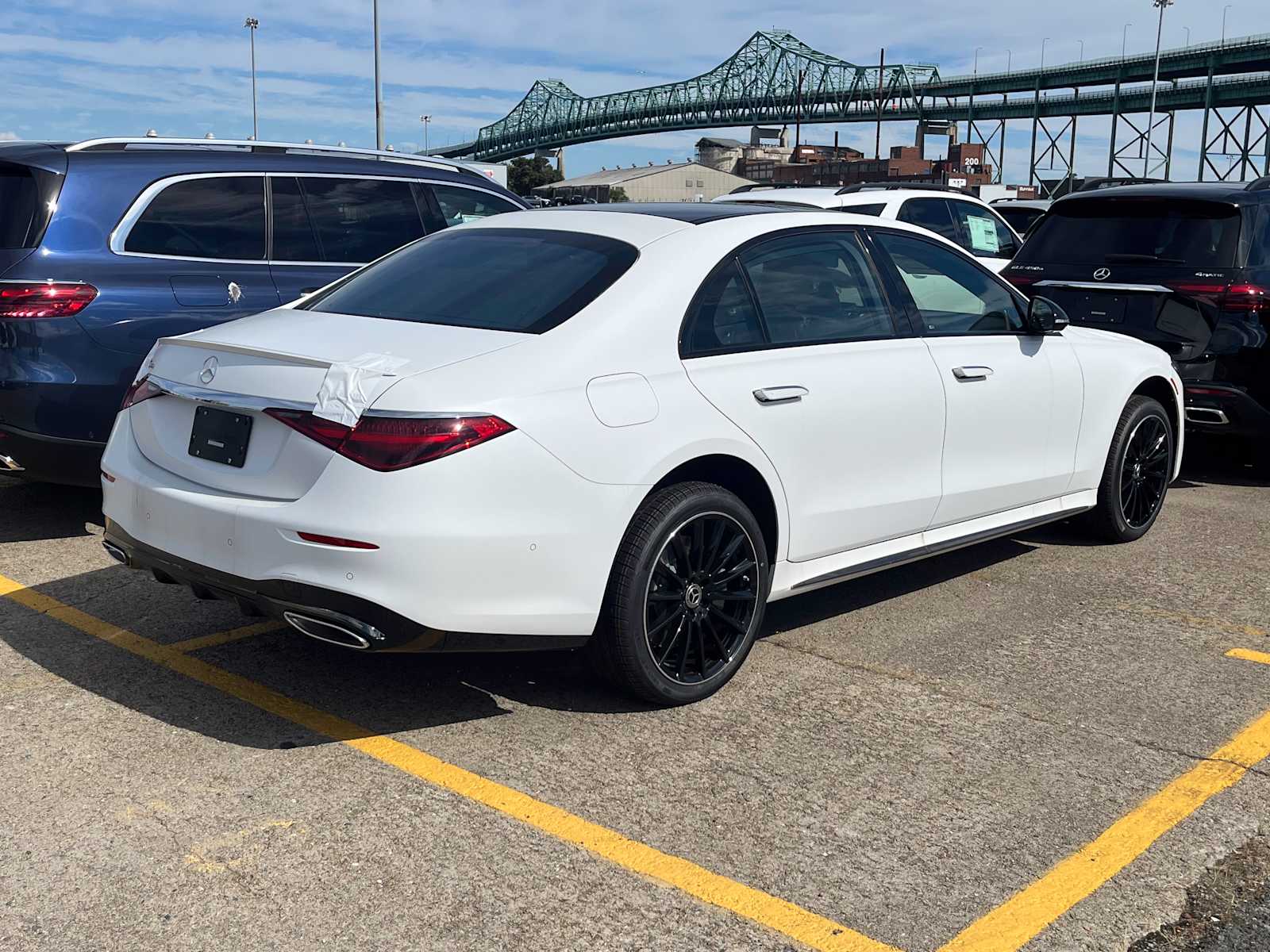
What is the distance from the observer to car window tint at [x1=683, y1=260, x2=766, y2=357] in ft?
13.6

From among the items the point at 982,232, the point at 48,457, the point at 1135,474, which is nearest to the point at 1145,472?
the point at 1135,474

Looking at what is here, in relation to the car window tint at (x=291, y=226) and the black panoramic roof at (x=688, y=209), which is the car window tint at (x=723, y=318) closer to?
the black panoramic roof at (x=688, y=209)

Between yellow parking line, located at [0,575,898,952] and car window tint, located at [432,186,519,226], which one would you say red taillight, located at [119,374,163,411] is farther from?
car window tint, located at [432,186,519,226]

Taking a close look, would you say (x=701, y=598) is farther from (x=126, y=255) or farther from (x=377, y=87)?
(x=377, y=87)

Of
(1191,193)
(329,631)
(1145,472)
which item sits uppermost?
(1191,193)

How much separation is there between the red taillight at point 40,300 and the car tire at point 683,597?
10.2 feet

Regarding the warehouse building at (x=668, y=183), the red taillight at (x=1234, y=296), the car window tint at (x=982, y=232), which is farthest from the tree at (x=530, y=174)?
the red taillight at (x=1234, y=296)

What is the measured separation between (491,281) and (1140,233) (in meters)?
4.89

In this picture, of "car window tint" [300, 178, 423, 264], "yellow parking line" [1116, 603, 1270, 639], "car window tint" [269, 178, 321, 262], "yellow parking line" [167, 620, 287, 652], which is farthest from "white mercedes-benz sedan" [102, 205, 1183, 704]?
"car window tint" [300, 178, 423, 264]

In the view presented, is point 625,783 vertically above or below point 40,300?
below

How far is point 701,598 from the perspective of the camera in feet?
13.4

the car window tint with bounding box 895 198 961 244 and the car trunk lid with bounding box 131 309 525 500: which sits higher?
the car window tint with bounding box 895 198 961 244

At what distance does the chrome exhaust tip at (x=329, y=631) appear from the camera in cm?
354

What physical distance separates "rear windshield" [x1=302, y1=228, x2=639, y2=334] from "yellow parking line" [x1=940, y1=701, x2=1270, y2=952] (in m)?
2.04
